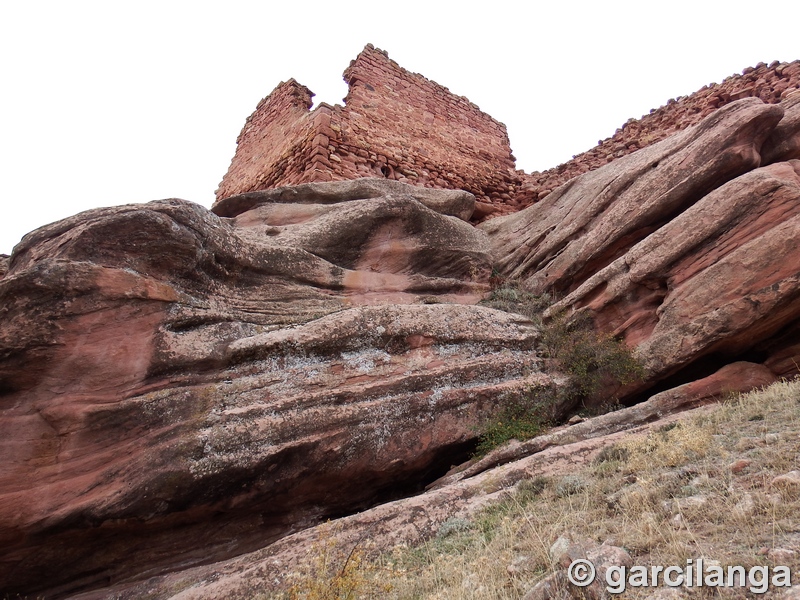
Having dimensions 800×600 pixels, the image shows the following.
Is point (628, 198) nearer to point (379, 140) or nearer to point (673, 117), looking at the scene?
point (673, 117)

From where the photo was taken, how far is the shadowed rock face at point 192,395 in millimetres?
4746

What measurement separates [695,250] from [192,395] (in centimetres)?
566

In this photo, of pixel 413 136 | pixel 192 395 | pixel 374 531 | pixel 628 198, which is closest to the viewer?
pixel 374 531

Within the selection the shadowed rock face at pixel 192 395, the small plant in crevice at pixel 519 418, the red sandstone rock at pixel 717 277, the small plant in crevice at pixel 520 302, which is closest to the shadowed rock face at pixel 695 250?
the red sandstone rock at pixel 717 277

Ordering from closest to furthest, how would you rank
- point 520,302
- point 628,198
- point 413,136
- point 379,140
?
point 628,198
point 520,302
point 379,140
point 413,136

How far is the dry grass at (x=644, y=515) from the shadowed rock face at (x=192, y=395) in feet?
5.07

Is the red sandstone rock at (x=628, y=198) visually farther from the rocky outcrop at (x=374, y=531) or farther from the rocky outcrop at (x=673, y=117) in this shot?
the rocky outcrop at (x=374, y=531)

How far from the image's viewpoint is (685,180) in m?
7.02

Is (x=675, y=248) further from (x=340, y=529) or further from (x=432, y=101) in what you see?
(x=432, y=101)

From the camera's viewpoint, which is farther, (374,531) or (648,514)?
(374,531)

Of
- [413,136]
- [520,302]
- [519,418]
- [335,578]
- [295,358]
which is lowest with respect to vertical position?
[335,578]

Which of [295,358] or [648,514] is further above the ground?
[295,358]

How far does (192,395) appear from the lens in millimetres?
5227

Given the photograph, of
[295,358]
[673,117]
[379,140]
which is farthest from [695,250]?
[379,140]
